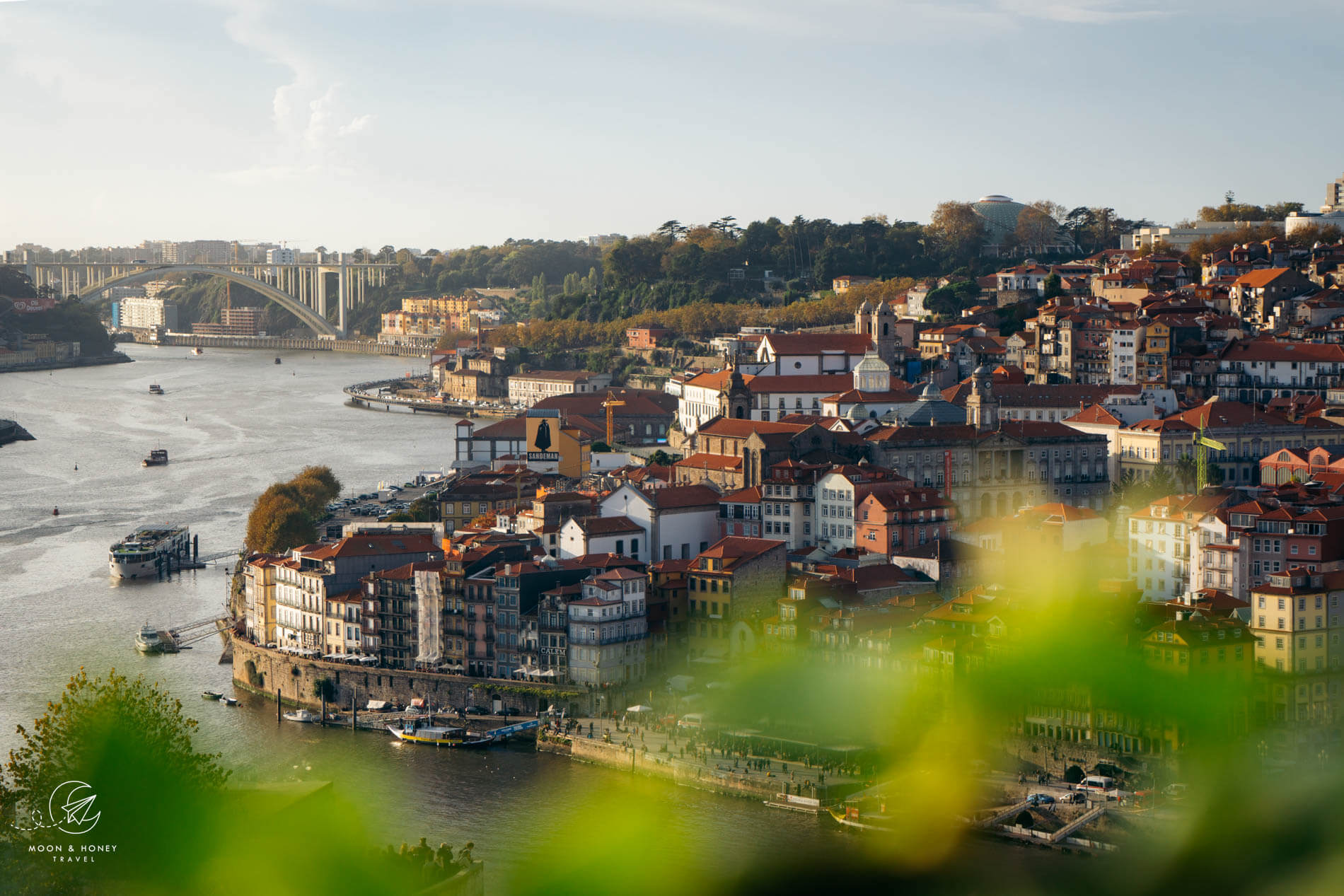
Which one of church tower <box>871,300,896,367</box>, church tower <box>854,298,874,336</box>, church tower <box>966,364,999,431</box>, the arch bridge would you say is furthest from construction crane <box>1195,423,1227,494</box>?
the arch bridge

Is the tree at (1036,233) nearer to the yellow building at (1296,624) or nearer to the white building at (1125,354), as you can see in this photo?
the white building at (1125,354)

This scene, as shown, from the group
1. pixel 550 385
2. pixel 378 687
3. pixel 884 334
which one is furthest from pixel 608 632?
pixel 550 385

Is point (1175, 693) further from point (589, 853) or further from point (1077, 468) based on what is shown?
point (1077, 468)

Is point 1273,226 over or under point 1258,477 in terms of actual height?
over

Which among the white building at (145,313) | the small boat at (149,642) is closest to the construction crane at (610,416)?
the small boat at (149,642)

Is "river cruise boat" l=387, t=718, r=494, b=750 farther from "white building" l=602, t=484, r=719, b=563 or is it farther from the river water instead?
"white building" l=602, t=484, r=719, b=563

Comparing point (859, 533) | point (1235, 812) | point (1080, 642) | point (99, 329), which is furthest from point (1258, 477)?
point (99, 329)
